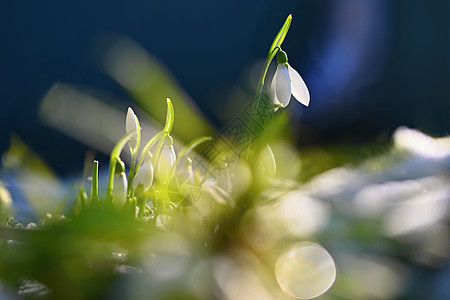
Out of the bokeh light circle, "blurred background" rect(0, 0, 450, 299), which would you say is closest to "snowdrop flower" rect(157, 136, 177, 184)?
the bokeh light circle

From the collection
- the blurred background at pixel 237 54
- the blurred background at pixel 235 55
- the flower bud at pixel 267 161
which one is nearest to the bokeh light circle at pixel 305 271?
the flower bud at pixel 267 161

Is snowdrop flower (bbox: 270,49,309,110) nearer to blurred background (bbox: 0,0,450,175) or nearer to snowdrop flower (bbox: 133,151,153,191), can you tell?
snowdrop flower (bbox: 133,151,153,191)

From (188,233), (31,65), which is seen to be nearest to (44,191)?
(188,233)

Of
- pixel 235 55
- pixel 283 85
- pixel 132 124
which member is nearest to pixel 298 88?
pixel 283 85

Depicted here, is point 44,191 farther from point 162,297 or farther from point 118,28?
point 118,28

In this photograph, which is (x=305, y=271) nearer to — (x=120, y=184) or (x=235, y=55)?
(x=120, y=184)

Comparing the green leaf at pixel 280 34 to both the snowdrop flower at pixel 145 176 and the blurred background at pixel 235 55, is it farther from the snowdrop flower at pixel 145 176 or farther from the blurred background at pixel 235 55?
the blurred background at pixel 235 55
